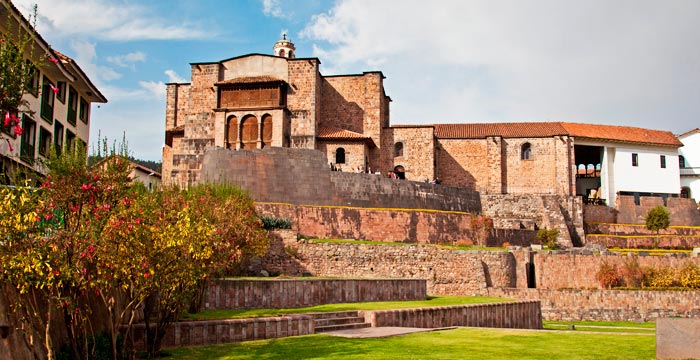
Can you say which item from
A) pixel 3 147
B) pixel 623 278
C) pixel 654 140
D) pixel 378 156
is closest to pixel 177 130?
pixel 378 156

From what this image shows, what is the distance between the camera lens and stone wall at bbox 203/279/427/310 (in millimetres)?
20209

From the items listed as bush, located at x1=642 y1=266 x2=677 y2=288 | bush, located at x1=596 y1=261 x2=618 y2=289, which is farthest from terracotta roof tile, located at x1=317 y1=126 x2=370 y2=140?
bush, located at x1=642 y1=266 x2=677 y2=288

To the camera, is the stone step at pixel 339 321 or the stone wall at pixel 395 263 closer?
the stone step at pixel 339 321

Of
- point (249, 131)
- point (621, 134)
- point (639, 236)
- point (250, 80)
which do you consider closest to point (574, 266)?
point (639, 236)

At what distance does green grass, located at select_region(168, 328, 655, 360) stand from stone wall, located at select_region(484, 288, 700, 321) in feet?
52.6

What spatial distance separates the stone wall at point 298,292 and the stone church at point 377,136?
2476cm

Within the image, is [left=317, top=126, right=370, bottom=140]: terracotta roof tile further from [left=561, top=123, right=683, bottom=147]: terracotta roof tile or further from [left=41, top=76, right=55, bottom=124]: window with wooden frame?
[left=41, top=76, right=55, bottom=124]: window with wooden frame

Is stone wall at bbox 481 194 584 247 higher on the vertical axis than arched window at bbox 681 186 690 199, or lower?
lower

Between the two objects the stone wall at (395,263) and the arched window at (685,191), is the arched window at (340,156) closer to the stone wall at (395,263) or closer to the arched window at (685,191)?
the stone wall at (395,263)

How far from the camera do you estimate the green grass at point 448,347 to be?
12.3 meters

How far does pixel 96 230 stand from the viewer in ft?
36.8

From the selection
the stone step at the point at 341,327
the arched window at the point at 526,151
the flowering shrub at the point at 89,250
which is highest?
the arched window at the point at 526,151

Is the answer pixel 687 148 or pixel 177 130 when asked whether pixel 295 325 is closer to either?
pixel 177 130

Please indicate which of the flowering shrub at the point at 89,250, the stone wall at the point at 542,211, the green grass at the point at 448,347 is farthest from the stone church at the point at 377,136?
the flowering shrub at the point at 89,250
